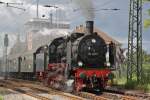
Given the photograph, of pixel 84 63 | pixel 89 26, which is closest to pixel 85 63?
pixel 84 63

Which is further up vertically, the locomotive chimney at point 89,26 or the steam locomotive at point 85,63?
the locomotive chimney at point 89,26

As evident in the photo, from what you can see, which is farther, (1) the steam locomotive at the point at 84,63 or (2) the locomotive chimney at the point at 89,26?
(2) the locomotive chimney at the point at 89,26

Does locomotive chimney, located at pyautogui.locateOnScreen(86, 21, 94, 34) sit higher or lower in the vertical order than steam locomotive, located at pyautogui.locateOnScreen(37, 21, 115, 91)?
higher

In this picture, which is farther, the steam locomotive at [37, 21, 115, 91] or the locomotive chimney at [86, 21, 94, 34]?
the locomotive chimney at [86, 21, 94, 34]

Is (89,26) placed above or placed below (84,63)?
above

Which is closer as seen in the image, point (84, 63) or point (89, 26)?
point (84, 63)

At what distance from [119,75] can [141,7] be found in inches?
343

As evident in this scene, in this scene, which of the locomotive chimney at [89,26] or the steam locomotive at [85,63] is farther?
the locomotive chimney at [89,26]

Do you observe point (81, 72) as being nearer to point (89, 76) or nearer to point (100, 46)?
point (89, 76)

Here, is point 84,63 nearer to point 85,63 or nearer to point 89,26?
point 85,63

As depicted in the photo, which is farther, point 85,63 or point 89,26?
point 89,26

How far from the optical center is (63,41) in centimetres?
2756

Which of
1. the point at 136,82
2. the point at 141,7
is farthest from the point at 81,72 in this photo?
the point at 141,7

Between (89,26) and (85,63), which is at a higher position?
(89,26)
